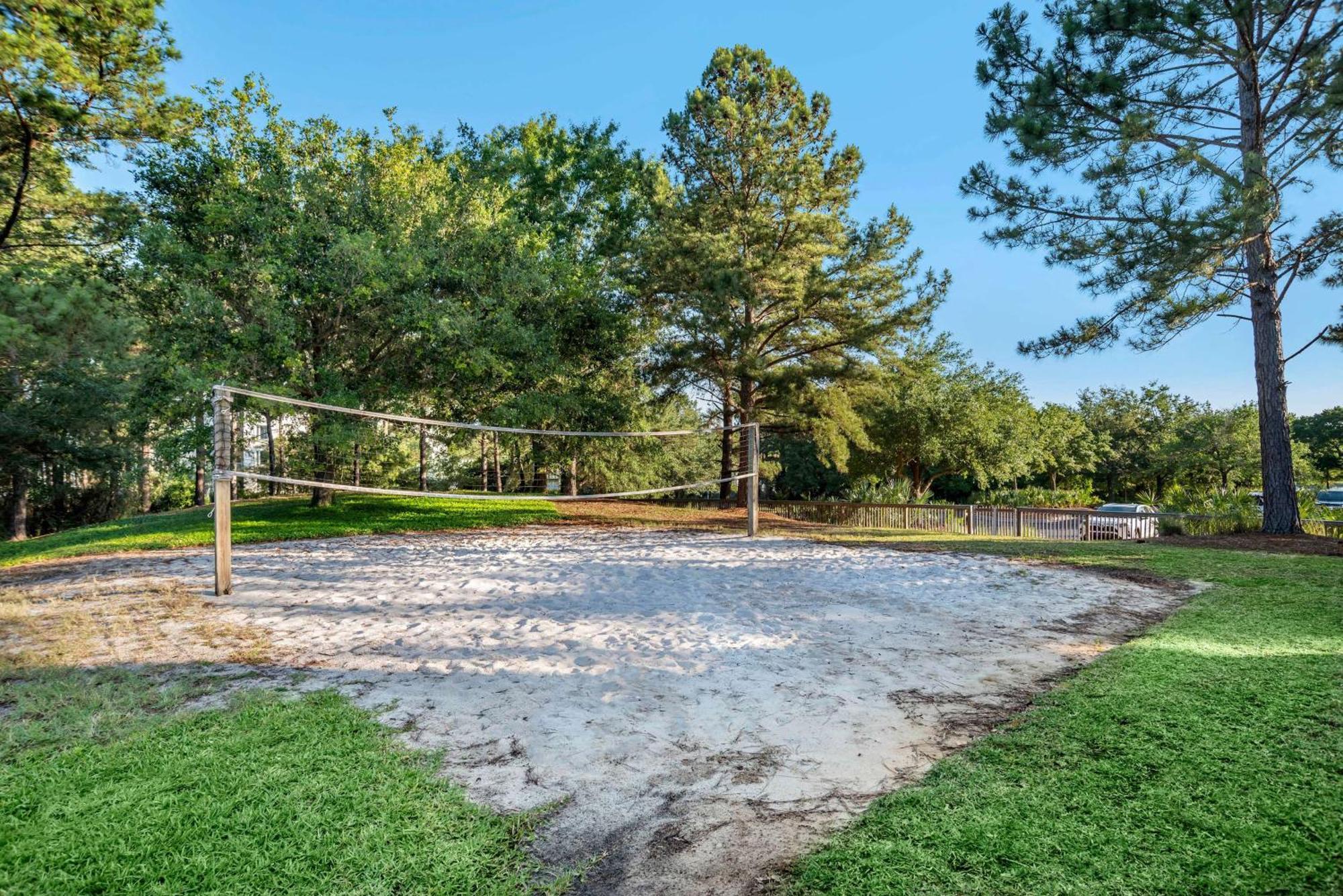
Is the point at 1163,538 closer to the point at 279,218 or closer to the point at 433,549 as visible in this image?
the point at 433,549

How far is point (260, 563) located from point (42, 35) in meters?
5.85

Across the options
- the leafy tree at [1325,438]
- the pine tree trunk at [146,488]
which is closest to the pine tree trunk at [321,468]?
the pine tree trunk at [146,488]

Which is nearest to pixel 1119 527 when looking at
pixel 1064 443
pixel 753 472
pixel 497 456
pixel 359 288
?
pixel 753 472

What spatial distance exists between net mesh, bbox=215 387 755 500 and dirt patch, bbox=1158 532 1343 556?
704 cm

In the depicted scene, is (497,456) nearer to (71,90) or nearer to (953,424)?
(71,90)

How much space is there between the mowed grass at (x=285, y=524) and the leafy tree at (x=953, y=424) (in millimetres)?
11883

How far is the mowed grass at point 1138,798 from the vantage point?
1.73 m

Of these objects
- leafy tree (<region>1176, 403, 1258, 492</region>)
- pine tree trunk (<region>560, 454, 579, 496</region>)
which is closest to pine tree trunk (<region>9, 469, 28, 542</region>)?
pine tree trunk (<region>560, 454, 579, 496</region>)

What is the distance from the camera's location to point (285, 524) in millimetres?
11352

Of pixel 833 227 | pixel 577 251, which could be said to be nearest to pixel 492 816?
pixel 833 227

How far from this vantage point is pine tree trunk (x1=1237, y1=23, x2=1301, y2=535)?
9.76 meters

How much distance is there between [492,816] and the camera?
2.16m

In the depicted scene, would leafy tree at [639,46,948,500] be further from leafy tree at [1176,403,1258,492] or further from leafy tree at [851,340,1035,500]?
leafy tree at [1176,403,1258,492]

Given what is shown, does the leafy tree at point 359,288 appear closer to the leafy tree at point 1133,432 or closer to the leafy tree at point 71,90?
the leafy tree at point 71,90
